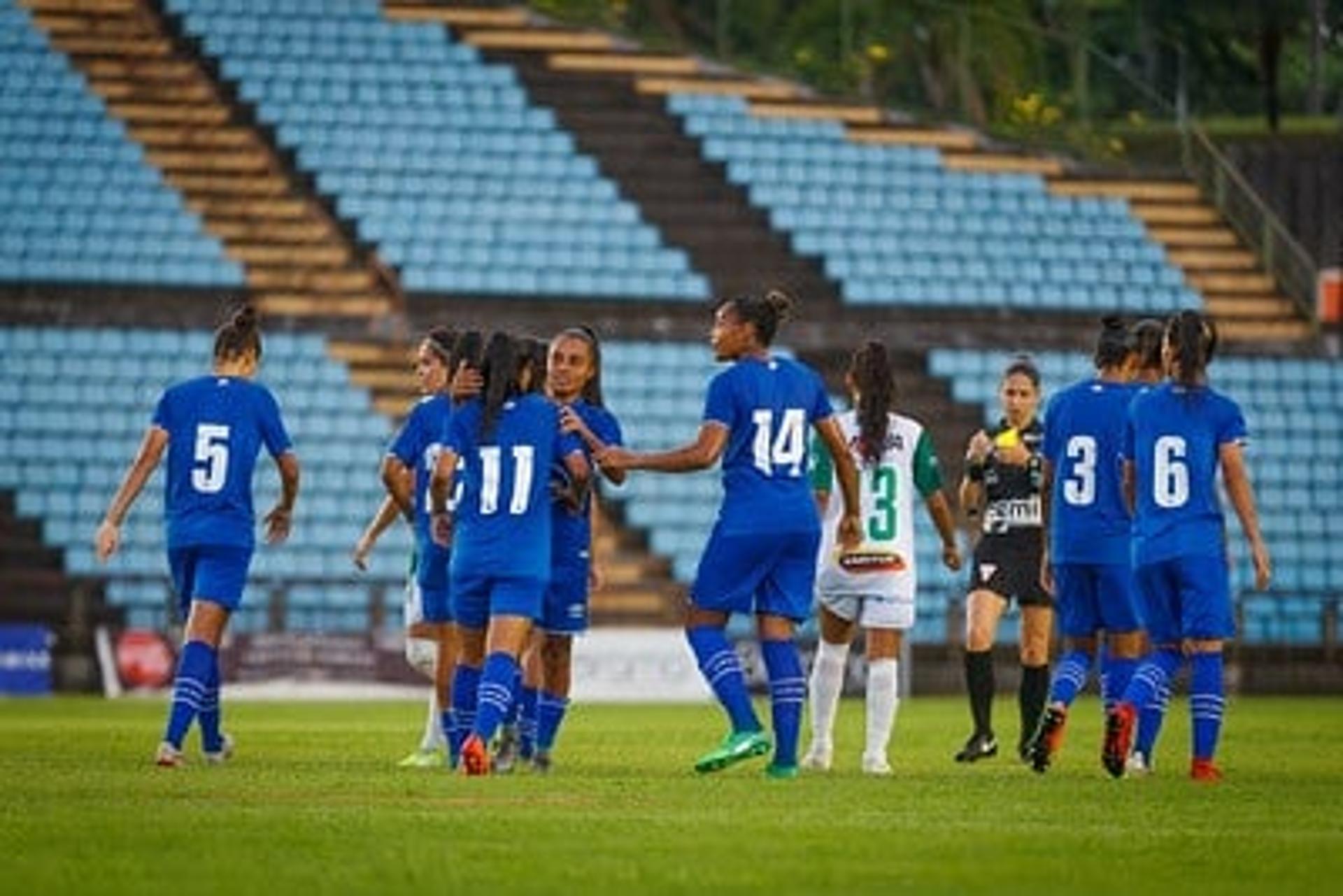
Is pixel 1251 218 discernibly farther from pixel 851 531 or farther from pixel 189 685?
pixel 189 685

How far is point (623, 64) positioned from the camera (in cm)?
4612

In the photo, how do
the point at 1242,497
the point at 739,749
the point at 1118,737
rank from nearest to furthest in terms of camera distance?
the point at 1242,497 → the point at 739,749 → the point at 1118,737

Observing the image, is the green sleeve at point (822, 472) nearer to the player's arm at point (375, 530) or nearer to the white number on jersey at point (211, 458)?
the player's arm at point (375, 530)

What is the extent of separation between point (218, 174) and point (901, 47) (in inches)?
318

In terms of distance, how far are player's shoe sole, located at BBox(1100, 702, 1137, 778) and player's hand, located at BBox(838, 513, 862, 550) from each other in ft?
4.83

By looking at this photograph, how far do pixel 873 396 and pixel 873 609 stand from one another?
1084 millimetres

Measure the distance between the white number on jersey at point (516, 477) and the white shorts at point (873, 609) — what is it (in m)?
2.54

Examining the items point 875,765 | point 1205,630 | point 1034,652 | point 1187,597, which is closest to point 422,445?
point 875,765

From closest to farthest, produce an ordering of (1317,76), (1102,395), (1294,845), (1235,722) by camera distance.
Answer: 1. (1294,845)
2. (1102,395)
3. (1235,722)
4. (1317,76)

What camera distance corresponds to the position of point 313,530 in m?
39.2

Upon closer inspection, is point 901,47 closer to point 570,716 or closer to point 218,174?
point 218,174

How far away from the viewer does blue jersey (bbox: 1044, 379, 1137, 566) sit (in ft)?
68.1

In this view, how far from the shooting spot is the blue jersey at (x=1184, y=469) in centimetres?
1927

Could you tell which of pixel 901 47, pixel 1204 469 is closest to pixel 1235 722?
pixel 1204 469
